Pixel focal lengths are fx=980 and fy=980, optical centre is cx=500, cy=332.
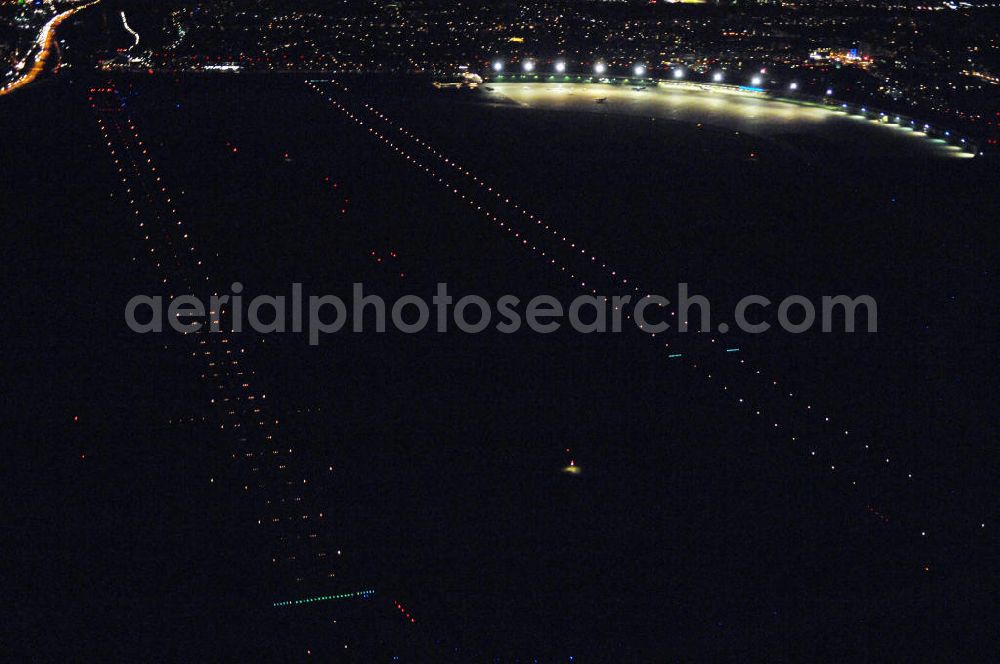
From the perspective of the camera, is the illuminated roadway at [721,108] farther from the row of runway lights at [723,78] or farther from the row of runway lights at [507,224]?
the row of runway lights at [507,224]

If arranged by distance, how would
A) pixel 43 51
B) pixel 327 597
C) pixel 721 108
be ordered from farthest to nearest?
pixel 43 51
pixel 721 108
pixel 327 597

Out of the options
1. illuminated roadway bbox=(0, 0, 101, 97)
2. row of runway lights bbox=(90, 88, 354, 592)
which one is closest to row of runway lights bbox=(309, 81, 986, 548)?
row of runway lights bbox=(90, 88, 354, 592)

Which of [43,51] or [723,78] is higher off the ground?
[43,51]

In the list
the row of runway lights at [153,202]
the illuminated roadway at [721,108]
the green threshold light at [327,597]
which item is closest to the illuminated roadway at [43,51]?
the row of runway lights at [153,202]

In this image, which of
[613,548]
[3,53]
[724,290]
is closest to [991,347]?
[724,290]

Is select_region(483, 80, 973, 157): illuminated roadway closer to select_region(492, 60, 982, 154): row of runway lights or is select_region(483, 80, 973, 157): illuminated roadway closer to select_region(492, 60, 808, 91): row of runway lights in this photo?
select_region(492, 60, 982, 154): row of runway lights

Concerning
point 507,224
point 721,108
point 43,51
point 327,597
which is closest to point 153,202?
point 507,224

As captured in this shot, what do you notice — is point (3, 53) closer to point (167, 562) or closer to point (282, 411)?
point (282, 411)

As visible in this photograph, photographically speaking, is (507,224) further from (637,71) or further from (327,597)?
(637,71)
